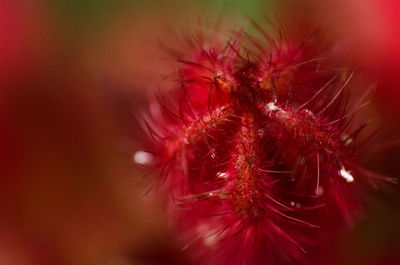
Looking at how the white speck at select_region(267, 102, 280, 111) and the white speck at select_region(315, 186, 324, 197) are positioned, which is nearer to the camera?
the white speck at select_region(267, 102, 280, 111)

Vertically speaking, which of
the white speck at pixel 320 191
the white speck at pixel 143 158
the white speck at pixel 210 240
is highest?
the white speck at pixel 143 158

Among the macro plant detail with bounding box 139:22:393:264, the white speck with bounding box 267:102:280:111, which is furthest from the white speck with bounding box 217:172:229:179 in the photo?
the white speck with bounding box 267:102:280:111

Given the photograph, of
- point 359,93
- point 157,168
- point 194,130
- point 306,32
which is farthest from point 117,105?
point 359,93

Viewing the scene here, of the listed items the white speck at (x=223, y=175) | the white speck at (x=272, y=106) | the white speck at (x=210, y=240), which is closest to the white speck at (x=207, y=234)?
the white speck at (x=210, y=240)

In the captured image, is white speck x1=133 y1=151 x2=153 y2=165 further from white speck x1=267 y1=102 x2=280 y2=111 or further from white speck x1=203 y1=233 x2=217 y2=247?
white speck x1=267 y1=102 x2=280 y2=111

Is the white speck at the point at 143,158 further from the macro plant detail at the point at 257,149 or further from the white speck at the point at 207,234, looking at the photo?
the white speck at the point at 207,234
